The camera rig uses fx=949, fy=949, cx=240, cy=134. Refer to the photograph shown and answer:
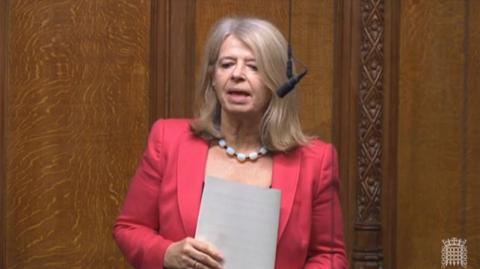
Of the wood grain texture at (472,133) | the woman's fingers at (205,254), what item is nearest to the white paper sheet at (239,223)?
the woman's fingers at (205,254)

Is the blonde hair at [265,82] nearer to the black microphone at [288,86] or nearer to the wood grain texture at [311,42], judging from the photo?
the black microphone at [288,86]

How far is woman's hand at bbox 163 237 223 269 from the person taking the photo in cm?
169

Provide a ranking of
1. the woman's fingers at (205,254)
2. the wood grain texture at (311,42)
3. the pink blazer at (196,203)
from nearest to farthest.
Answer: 1. the woman's fingers at (205,254)
2. the pink blazer at (196,203)
3. the wood grain texture at (311,42)

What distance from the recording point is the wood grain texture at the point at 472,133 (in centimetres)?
291

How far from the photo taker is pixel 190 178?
1818 millimetres

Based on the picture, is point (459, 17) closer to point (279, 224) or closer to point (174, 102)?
point (174, 102)

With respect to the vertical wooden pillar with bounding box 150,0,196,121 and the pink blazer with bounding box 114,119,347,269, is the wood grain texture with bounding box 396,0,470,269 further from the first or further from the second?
the pink blazer with bounding box 114,119,347,269

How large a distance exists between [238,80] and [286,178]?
211 mm

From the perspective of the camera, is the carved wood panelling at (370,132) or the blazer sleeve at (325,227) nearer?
the blazer sleeve at (325,227)

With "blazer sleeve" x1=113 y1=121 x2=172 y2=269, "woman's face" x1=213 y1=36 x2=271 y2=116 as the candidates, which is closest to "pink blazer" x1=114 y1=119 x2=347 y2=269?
"blazer sleeve" x1=113 y1=121 x2=172 y2=269

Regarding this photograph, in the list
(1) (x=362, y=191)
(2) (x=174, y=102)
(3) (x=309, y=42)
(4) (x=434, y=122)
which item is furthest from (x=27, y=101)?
(4) (x=434, y=122)

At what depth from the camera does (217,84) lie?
6.11 ft

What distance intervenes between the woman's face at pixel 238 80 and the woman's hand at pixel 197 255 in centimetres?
29

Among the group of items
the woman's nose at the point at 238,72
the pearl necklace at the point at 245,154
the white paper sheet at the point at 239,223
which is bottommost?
the white paper sheet at the point at 239,223
